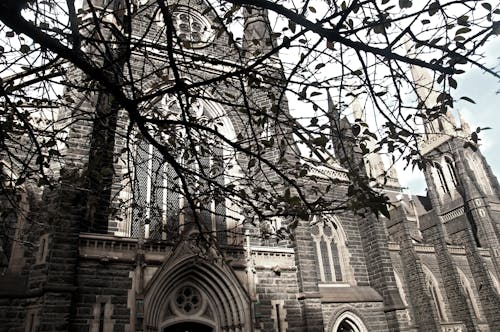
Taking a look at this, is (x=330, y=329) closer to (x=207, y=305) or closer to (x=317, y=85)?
(x=207, y=305)

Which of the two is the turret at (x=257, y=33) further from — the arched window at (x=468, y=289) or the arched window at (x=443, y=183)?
the arched window at (x=443, y=183)

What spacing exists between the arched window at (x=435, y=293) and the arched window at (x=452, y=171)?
1310cm

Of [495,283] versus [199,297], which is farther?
[495,283]

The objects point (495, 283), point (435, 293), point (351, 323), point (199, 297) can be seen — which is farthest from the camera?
point (495, 283)

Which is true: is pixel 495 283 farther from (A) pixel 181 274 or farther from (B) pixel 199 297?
(A) pixel 181 274

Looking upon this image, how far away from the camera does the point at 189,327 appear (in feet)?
32.7

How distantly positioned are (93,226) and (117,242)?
848mm

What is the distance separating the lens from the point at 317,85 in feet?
13.0

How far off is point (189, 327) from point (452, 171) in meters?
36.5

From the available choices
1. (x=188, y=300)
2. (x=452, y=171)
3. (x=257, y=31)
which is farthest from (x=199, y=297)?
(x=452, y=171)

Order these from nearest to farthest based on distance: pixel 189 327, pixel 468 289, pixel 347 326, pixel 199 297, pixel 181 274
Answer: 1. pixel 181 274
2. pixel 189 327
3. pixel 199 297
4. pixel 347 326
5. pixel 468 289

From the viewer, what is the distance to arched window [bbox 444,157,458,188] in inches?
1506

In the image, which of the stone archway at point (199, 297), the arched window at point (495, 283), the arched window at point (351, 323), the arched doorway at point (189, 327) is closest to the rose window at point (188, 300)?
the stone archway at point (199, 297)

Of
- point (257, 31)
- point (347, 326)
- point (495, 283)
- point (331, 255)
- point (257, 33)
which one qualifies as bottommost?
point (347, 326)
